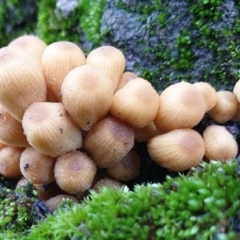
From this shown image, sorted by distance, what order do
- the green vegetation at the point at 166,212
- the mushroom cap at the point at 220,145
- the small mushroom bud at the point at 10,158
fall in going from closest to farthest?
the green vegetation at the point at 166,212, the mushroom cap at the point at 220,145, the small mushroom bud at the point at 10,158

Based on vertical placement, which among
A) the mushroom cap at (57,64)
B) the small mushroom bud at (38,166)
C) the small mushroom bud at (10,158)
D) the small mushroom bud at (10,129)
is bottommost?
the small mushroom bud at (10,158)

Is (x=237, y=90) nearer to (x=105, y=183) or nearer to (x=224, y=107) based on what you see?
(x=224, y=107)

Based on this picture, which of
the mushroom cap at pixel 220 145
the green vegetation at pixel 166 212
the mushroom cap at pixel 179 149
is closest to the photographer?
the green vegetation at pixel 166 212

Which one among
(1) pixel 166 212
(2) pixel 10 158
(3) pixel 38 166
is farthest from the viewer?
(2) pixel 10 158

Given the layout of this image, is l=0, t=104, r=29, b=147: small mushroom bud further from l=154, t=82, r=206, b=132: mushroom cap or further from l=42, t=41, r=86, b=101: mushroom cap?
l=154, t=82, r=206, b=132: mushroom cap

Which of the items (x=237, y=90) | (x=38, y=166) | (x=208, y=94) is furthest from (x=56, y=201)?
(x=237, y=90)

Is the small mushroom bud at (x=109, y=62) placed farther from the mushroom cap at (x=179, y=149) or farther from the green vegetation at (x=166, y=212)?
the green vegetation at (x=166, y=212)

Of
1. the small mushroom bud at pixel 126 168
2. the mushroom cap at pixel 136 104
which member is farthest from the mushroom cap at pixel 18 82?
the small mushroom bud at pixel 126 168
